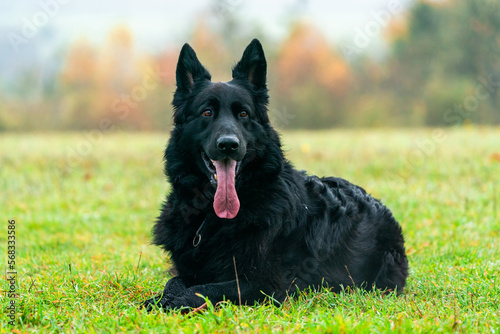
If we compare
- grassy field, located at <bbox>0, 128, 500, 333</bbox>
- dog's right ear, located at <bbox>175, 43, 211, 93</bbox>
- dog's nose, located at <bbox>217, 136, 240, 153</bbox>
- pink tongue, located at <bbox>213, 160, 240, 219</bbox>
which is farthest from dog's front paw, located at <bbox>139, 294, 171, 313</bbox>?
dog's right ear, located at <bbox>175, 43, 211, 93</bbox>

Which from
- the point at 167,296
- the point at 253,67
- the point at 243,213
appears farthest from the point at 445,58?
the point at 167,296

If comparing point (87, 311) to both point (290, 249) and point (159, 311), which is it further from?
point (290, 249)

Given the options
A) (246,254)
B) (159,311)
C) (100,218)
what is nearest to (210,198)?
(246,254)

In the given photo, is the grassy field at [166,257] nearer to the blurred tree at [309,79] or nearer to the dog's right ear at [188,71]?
the dog's right ear at [188,71]

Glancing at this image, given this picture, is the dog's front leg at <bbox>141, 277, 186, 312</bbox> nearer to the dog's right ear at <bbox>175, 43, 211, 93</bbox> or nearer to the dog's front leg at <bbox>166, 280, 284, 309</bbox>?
the dog's front leg at <bbox>166, 280, 284, 309</bbox>

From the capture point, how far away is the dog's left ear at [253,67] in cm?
460

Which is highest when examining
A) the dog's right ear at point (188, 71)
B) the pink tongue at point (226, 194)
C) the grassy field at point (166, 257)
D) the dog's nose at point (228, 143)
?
the dog's right ear at point (188, 71)

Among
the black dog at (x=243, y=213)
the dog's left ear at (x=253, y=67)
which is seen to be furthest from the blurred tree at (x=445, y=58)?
the dog's left ear at (x=253, y=67)

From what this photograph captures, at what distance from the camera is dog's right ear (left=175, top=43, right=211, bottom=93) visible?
4.55 m

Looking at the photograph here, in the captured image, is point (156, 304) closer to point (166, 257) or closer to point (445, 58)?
point (166, 257)

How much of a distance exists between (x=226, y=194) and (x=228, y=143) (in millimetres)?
438

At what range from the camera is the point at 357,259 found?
4828mm

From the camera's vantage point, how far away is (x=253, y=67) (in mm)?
4664

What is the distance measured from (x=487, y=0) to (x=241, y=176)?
30125 mm
